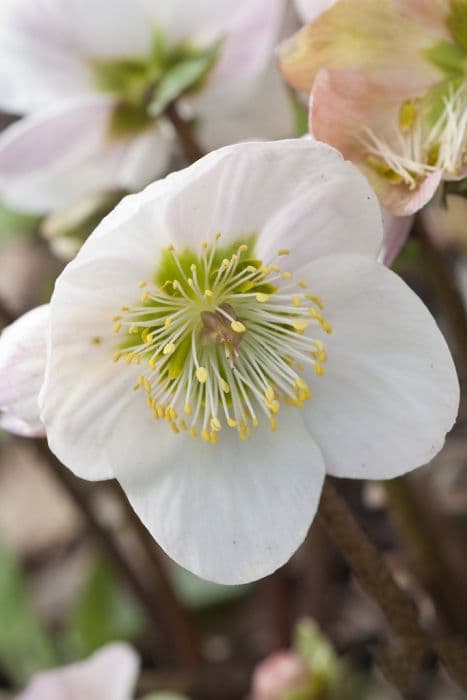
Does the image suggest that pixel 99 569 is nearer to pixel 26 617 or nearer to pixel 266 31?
pixel 26 617

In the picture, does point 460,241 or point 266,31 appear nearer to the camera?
point 266,31

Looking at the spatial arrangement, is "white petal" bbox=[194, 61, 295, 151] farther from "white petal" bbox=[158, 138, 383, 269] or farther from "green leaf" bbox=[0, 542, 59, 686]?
"green leaf" bbox=[0, 542, 59, 686]

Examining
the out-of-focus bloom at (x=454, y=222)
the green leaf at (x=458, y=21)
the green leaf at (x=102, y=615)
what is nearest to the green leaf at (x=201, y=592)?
the green leaf at (x=102, y=615)

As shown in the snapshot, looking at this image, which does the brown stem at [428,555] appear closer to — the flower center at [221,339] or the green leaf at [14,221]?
the flower center at [221,339]

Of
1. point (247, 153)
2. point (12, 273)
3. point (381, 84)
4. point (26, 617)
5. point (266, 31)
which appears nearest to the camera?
point (247, 153)

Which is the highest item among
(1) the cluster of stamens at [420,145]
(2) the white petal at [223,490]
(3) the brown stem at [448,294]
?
(1) the cluster of stamens at [420,145]

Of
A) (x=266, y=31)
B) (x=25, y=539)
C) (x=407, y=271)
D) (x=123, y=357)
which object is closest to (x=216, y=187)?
(x=123, y=357)

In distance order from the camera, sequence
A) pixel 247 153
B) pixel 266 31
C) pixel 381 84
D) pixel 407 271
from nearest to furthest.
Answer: pixel 247 153
pixel 381 84
pixel 266 31
pixel 407 271
